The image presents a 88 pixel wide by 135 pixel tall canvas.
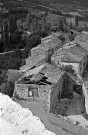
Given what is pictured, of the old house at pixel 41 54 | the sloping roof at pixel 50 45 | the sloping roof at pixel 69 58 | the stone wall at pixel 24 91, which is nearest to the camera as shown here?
the stone wall at pixel 24 91

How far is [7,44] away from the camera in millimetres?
42375

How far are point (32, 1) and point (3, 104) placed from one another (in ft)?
333

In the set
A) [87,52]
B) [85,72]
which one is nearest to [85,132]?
[85,72]

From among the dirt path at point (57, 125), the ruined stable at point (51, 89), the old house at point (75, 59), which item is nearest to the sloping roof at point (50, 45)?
the old house at point (75, 59)

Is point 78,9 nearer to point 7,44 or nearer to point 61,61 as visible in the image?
point 7,44

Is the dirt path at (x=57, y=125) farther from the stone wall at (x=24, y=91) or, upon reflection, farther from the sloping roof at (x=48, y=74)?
the sloping roof at (x=48, y=74)

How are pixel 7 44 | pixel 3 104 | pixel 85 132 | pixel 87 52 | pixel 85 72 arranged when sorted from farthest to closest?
1. pixel 7 44
2. pixel 87 52
3. pixel 85 72
4. pixel 3 104
5. pixel 85 132

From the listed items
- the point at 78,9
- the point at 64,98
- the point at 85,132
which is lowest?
the point at 78,9

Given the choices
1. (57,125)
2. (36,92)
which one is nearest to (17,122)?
(57,125)

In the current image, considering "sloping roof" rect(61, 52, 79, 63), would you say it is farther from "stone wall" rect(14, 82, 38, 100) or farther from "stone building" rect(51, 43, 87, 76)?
"stone wall" rect(14, 82, 38, 100)

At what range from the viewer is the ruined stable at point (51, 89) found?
16.6m

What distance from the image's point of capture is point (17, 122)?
497 inches

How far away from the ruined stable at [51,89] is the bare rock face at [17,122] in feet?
9.43

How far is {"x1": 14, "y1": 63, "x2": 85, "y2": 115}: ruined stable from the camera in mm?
16578
